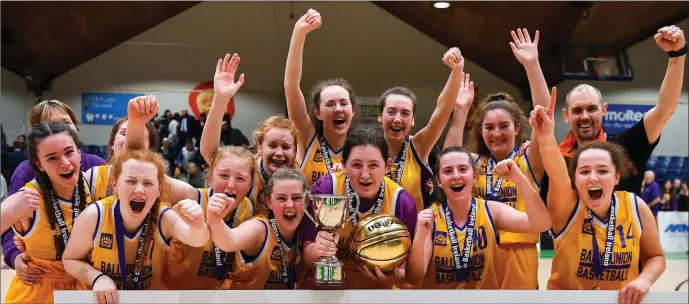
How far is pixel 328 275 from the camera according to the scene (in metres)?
2.32

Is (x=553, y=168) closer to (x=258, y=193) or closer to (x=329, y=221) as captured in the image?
(x=329, y=221)

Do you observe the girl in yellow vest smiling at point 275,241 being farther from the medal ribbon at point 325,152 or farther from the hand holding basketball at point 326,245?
the medal ribbon at point 325,152

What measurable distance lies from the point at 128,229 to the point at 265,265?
0.60 m

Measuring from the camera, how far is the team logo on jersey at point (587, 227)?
8.54 feet

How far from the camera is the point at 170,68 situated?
4.96 metres

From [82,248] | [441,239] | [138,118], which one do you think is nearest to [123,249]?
[82,248]

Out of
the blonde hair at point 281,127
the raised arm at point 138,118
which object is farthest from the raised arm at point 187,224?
the blonde hair at point 281,127

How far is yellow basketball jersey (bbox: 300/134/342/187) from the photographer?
10.2ft

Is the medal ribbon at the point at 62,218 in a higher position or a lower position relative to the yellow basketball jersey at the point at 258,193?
lower

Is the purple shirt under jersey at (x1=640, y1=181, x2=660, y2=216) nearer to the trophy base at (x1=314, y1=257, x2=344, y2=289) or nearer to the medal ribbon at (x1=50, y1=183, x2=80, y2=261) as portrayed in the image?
the trophy base at (x1=314, y1=257, x2=344, y2=289)

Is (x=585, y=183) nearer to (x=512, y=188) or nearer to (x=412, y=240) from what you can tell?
(x=512, y=188)

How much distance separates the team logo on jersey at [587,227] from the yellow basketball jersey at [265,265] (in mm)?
1285

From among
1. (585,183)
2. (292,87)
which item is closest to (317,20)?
(292,87)

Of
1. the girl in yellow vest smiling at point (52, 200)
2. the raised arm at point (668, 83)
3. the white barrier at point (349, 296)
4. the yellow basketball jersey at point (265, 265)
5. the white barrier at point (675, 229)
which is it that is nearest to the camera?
the white barrier at point (349, 296)
